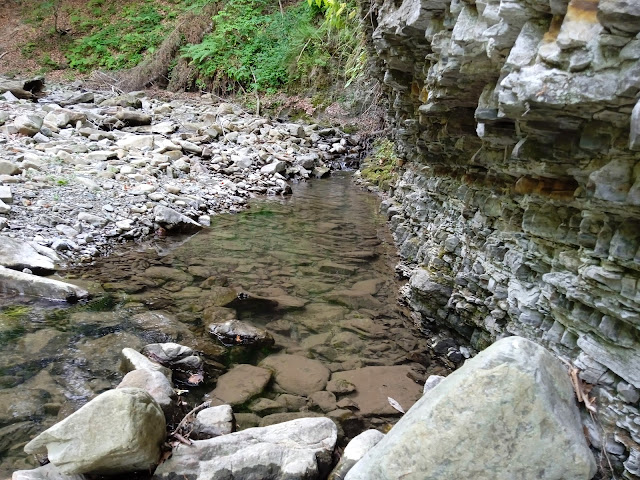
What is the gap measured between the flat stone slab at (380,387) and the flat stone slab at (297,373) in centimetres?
12

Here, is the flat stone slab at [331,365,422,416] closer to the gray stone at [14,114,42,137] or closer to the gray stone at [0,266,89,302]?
the gray stone at [0,266,89,302]

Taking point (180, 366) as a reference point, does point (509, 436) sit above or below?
above

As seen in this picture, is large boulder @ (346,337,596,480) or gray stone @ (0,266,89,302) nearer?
large boulder @ (346,337,596,480)

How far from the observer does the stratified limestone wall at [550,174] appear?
175 centimetres

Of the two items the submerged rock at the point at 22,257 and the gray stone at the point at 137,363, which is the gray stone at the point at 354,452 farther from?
the submerged rock at the point at 22,257

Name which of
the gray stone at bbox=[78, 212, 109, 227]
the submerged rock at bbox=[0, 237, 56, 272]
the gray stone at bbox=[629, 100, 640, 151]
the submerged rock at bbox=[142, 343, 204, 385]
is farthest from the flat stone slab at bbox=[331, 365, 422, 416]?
the gray stone at bbox=[78, 212, 109, 227]

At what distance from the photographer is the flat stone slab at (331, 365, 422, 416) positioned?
342 cm

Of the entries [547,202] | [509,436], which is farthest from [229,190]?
[509,436]

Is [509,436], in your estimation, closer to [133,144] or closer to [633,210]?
[633,210]

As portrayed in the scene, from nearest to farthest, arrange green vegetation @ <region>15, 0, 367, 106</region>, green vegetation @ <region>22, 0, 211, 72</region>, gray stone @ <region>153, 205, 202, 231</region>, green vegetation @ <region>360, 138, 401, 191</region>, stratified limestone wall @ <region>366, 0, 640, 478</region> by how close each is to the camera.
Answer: stratified limestone wall @ <region>366, 0, 640, 478</region>, gray stone @ <region>153, 205, 202, 231</region>, green vegetation @ <region>360, 138, 401, 191</region>, green vegetation @ <region>15, 0, 367, 106</region>, green vegetation @ <region>22, 0, 211, 72</region>

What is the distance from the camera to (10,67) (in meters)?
20.7

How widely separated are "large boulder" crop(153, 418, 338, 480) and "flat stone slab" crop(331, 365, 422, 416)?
61cm

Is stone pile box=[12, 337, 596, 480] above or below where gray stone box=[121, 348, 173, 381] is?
above

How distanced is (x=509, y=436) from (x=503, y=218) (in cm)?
176
